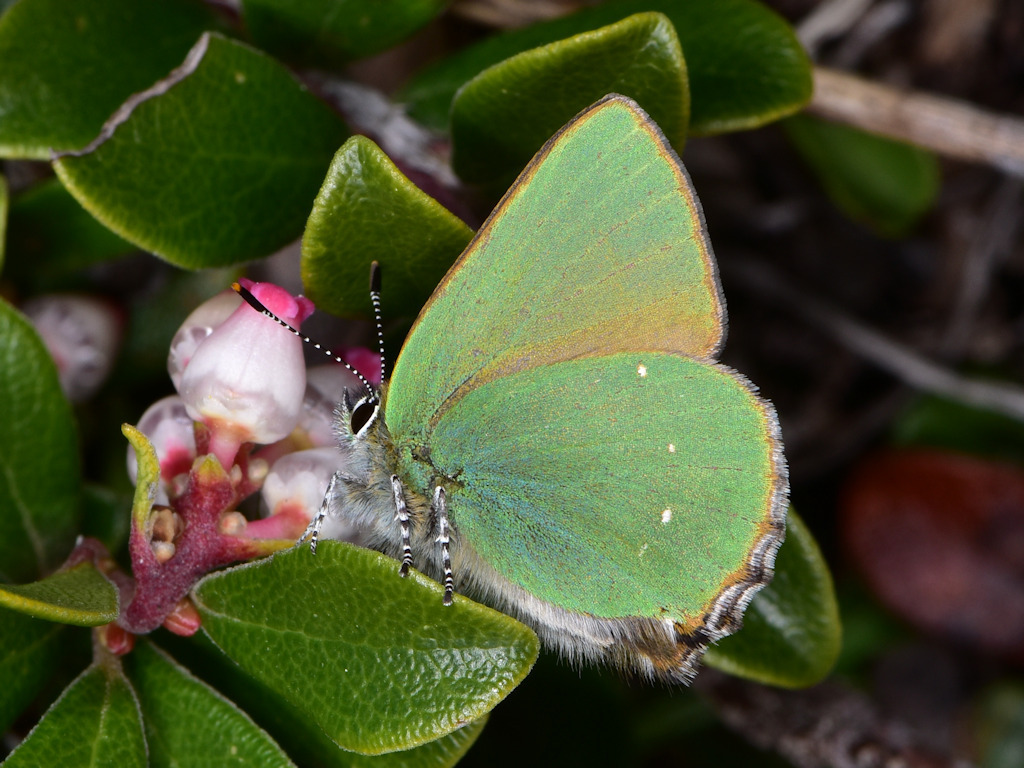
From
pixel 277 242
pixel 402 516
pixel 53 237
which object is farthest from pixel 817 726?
pixel 53 237

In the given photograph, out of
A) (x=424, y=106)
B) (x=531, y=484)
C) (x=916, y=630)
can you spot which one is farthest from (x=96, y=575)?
(x=916, y=630)

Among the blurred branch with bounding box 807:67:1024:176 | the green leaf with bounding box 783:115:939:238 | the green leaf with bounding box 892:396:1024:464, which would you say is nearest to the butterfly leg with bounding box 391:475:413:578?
the blurred branch with bounding box 807:67:1024:176

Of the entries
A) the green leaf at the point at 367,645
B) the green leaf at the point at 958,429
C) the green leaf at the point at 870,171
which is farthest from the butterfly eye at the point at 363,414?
the green leaf at the point at 958,429

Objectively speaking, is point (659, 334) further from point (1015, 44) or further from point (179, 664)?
point (1015, 44)

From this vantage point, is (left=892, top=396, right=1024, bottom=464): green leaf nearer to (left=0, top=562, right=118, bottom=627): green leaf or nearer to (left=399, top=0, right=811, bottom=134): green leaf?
(left=399, top=0, right=811, bottom=134): green leaf

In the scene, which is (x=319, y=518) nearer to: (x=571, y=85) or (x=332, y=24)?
(x=571, y=85)

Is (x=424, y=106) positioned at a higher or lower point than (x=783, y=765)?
higher

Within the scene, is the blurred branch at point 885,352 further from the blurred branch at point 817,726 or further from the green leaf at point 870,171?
the blurred branch at point 817,726

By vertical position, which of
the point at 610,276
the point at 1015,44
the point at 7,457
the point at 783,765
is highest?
the point at 610,276
